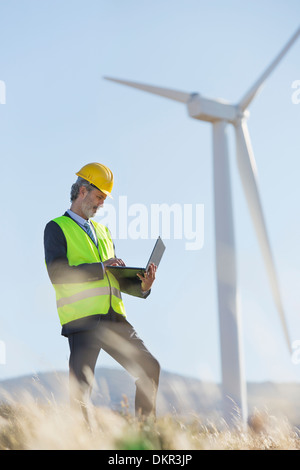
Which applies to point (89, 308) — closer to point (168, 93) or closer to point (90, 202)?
point (90, 202)

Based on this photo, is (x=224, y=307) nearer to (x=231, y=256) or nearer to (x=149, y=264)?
(x=231, y=256)

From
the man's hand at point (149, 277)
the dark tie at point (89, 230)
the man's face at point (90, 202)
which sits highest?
the man's face at point (90, 202)

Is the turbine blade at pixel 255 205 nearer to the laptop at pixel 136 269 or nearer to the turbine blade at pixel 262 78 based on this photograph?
the turbine blade at pixel 262 78

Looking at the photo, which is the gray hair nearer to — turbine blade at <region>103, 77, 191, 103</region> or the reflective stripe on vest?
the reflective stripe on vest

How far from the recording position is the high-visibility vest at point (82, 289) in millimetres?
6938

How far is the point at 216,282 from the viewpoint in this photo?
18.5 meters

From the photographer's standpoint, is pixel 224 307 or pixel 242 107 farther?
pixel 242 107

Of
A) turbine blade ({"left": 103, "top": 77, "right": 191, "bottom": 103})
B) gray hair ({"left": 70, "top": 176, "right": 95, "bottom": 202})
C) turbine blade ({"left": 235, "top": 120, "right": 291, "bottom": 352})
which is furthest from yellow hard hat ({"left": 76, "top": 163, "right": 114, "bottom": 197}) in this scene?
turbine blade ({"left": 103, "top": 77, "right": 191, "bottom": 103})

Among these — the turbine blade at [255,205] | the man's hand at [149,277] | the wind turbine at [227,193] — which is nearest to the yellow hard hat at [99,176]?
the man's hand at [149,277]

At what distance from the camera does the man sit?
22.5 ft

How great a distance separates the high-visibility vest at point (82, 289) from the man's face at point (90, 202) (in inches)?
9.1

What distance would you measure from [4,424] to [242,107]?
1431 cm

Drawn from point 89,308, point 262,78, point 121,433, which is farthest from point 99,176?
point 262,78
